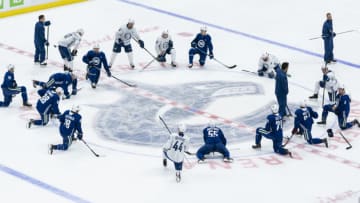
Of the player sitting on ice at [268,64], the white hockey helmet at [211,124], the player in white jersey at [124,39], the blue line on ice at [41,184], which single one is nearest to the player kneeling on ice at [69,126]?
the blue line on ice at [41,184]

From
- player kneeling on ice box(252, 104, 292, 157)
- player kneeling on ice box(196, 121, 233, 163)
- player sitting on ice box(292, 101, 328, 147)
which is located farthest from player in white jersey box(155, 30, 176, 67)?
player kneeling on ice box(196, 121, 233, 163)

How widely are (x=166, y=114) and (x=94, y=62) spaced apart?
1.97 m

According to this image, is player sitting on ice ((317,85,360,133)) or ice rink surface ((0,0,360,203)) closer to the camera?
ice rink surface ((0,0,360,203))

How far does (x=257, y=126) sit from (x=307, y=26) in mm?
7150

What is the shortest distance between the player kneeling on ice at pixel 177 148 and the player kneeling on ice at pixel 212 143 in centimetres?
82

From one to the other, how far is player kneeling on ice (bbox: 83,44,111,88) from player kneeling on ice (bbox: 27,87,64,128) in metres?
2.12

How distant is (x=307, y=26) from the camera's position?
29.0 metres

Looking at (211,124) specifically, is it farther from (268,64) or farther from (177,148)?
(268,64)

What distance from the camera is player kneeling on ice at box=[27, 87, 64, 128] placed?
70.6 feet

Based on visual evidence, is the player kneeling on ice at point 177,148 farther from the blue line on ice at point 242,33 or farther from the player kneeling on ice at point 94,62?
the blue line on ice at point 242,33

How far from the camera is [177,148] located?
1967 centimetres

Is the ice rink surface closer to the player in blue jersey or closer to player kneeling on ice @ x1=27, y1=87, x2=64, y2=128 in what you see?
player kneeling on ice @ x1=27, y1=87, x2=64, y2=128

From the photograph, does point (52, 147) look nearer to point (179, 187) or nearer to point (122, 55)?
point (179, 187)

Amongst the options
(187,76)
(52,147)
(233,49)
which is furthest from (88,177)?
(233,49)
